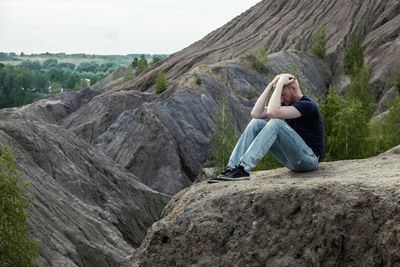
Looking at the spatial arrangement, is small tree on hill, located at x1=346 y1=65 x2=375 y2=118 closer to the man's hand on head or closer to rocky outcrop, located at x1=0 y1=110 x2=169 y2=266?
rocky outcrop, located at x1=0 y1=110 x2=169 y2=266

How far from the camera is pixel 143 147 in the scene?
122ft

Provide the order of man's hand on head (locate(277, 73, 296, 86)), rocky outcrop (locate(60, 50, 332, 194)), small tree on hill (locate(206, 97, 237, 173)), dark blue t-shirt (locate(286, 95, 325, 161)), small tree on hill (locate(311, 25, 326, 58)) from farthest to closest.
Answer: small tree on hill (locate(311, 25, 326, 58)), rocky outcrop (locate(60, 50, 332, 194)), small tree on hill (locate(206, 97, 237, 173)), man's hand on head (locate(277, 73, 296, 86)), dark blue t-shirt (locate(286, 95, 325, 161))

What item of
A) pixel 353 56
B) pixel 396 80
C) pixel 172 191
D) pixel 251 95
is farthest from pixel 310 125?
pixel 353 56

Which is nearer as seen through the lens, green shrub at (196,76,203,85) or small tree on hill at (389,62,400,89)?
green shrub at (196,76,203,85)

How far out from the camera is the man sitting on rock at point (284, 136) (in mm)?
9133

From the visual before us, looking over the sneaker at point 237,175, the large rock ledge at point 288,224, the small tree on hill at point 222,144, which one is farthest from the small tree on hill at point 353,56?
the large rock ledge at point 288,224

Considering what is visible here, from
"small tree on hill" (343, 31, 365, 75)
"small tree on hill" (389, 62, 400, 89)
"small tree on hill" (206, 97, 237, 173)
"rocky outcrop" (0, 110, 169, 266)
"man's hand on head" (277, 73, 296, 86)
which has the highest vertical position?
"man's hand on head" (277, 73, 296, 86)

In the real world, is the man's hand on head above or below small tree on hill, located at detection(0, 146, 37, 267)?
above

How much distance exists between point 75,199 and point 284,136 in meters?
12.1

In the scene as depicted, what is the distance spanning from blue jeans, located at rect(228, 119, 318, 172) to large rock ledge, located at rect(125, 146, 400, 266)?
0.39 metres

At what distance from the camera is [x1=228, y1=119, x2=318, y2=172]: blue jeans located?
29.8ft

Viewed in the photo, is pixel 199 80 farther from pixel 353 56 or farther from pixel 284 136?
pixel 284 136

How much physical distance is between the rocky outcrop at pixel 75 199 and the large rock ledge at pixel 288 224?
6.49 meters

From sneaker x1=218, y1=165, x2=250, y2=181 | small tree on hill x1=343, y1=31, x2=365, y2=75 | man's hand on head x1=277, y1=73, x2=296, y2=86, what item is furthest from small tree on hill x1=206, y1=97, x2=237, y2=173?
small tree on hill x1=343, y1=31, x2=365, y2=75
